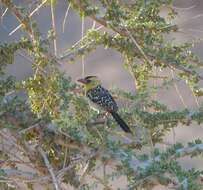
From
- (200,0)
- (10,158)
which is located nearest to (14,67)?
(200,0)

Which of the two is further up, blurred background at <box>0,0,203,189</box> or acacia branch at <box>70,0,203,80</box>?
acacia branch at <box>70,0,203,80</box>

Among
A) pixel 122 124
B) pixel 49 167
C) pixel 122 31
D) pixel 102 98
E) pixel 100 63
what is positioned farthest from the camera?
pixel 100 63

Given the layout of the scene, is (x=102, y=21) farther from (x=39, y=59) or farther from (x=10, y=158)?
(x=10, y=158)

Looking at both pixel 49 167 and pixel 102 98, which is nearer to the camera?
pixel 49 167

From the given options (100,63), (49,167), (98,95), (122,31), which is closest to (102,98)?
(98,95)

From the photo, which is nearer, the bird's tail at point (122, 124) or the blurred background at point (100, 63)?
the bird's tail at point (122, 124)

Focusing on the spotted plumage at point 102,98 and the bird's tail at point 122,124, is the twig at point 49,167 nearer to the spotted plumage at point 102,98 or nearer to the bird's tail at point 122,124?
the bird's tail at point 122,124

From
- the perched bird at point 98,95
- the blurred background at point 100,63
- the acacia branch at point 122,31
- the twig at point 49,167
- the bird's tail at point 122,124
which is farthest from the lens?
the blurred background at point 100,63

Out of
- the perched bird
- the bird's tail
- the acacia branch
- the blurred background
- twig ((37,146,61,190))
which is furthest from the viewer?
the blurred background

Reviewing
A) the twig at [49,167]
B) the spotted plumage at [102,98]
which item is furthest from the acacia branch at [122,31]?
the spotted plumage at [102,98]

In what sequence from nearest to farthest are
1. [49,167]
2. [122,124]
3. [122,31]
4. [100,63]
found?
[49,167]
[122,31]
[122,124]
[100,63]

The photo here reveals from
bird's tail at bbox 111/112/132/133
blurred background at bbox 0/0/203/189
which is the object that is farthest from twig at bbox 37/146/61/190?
blurred background at bbox 0/0/203/189

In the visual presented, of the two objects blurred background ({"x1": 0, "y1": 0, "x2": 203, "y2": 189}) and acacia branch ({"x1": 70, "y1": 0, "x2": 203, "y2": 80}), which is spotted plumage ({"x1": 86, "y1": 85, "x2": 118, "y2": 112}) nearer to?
acacia branch ({"x1": 70, "y1": 0, "x2": 203, "y2": 80})

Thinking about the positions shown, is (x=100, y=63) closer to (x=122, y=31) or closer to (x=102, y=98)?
(x=102, y=98)
